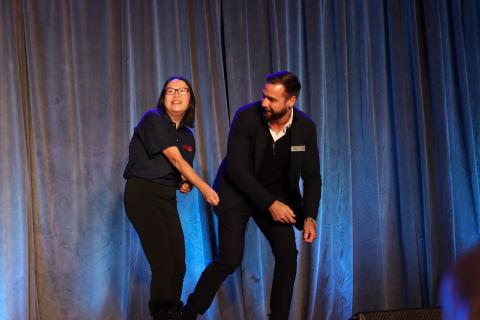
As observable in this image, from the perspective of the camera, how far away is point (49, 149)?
3.68 metres

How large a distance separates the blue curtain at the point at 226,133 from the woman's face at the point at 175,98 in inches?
26.3

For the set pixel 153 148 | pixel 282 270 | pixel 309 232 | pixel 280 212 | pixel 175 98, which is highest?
pixel 175 98

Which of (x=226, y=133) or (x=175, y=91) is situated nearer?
(x=175, y=91)

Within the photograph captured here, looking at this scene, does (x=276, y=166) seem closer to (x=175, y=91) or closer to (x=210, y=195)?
(x=210, y=195)

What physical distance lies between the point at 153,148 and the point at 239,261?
770 mm

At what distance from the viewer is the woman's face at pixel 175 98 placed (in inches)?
126

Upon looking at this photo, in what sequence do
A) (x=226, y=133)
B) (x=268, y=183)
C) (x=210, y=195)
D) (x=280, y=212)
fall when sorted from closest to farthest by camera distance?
(x=280, y=212), (x=210, y=195), (x=268, y=183), (x=226, y=133)

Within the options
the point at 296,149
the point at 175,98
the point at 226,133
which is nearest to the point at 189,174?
the point at 175,98

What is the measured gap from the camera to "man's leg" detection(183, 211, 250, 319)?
118 inches

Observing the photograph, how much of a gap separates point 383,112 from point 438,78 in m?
0.50

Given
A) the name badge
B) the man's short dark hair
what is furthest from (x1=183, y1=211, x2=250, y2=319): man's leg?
the man's short dark hair

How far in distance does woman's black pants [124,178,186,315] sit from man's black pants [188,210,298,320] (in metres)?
0.14

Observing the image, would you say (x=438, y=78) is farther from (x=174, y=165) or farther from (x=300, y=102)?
(x=174, y=165)

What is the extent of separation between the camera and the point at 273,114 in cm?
303
